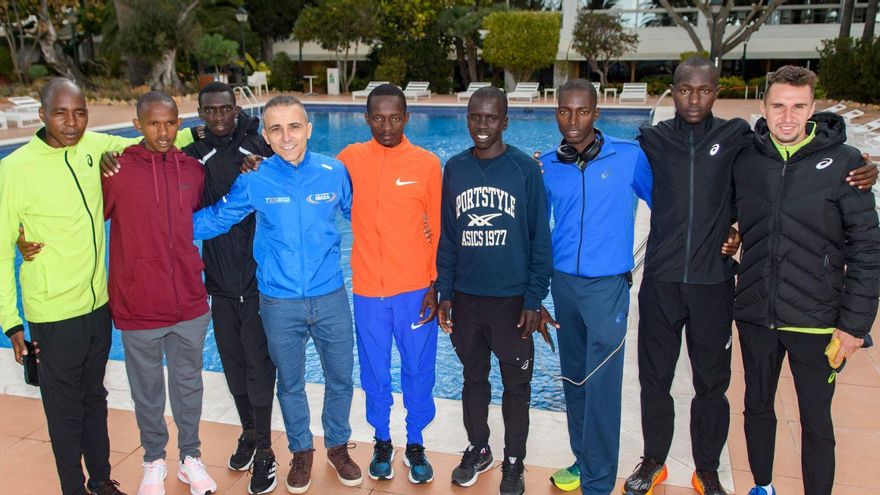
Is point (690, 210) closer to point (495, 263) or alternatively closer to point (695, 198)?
point (695, 198)

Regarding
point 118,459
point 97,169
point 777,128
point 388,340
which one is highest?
point 777,128

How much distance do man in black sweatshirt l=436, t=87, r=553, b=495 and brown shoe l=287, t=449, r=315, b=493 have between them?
2.45ft

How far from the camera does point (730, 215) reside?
311 cm

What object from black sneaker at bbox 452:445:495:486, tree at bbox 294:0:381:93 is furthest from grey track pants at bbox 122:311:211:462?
tree at bbox 294:0:381:93

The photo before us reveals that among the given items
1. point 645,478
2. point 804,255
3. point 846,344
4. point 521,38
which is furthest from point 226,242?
point 521,38

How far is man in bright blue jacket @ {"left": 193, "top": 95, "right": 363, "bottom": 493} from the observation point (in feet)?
10.6

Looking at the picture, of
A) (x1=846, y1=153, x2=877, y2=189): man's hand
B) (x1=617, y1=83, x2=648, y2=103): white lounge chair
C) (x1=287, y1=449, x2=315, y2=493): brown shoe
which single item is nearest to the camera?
(x1=846, y1=153, x2=877, y2=189): man's hand

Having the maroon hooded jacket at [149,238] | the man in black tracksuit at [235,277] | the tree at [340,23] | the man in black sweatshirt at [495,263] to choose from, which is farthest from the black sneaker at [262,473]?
the tree at [340,23]

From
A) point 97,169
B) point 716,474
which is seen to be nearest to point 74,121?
point 97,169

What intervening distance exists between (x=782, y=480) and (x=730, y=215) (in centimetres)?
135

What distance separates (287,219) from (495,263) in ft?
3.20

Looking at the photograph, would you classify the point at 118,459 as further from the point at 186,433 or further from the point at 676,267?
the point at 676,267

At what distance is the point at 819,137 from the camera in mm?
2811

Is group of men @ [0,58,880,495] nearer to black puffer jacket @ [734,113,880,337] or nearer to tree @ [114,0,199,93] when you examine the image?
black puffer jacket @ [734,113,880,337]
